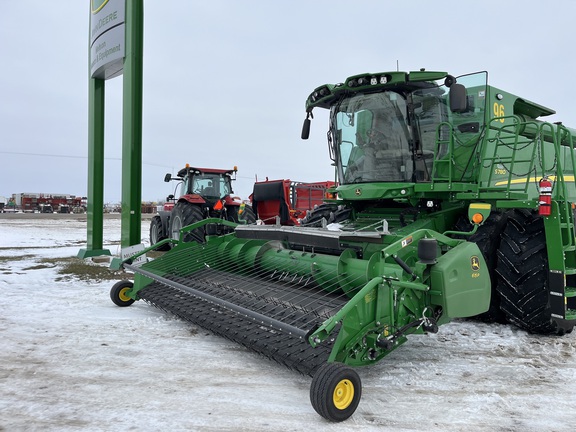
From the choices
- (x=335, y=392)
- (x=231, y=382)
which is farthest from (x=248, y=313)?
(x=335, y=392)

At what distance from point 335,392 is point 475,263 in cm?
159

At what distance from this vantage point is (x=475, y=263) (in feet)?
11.8

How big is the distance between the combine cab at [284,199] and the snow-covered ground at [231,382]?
7463 millimetres

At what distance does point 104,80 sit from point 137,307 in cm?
672

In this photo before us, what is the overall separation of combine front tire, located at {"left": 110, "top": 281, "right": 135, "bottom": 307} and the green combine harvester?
16 mm

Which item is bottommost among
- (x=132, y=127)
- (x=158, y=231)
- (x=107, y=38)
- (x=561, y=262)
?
(x=158, y=231)

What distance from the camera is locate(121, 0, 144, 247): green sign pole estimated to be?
8.31m

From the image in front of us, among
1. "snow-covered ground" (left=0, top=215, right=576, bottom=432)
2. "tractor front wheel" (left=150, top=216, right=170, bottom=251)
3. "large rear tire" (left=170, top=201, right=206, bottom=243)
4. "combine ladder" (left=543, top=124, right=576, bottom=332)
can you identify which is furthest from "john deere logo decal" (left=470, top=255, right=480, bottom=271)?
"tractor front wheel" (left=150, top=216, right=170, bottom=251)

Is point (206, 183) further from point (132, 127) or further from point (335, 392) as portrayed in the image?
point (335, 392)

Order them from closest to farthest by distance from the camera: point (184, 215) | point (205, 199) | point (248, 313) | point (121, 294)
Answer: point (248, 313), point (121, 294), point (184, 215), point (205, 199)

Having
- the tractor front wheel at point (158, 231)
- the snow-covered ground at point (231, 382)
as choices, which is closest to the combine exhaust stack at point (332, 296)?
the snow-covered ground at point (231, 382)

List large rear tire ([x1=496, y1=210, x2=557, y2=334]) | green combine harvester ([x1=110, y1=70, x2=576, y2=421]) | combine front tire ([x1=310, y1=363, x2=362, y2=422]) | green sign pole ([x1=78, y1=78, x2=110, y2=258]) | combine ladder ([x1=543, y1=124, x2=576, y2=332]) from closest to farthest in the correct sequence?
combine front tire ([x1=310, y1=363, x2=362, y2=422]) < green combine harvester ([x1=110, y1=70, x2=576, y2=421]) < combine ladder ([x1=543, y1=124, x2=576, y2=332]) < large rear tire ([x1=496, y1=210, x2=557, y2=334]) < green sign pole ([x1=78, y1=78, x2=110, y2=258])

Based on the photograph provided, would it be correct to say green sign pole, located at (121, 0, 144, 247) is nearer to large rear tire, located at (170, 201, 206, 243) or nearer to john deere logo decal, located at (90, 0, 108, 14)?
john deere logo decal, located at (90, 0, 108, 14)

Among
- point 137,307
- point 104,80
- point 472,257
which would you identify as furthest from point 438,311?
point 104,80
